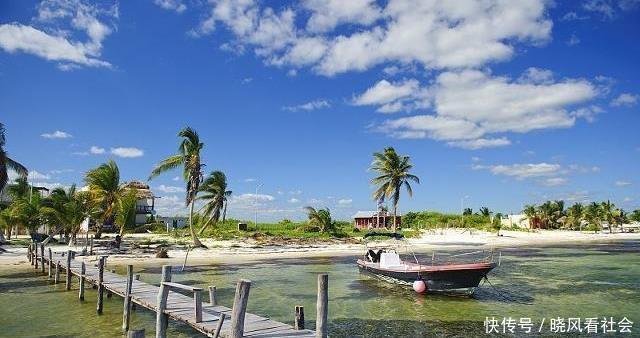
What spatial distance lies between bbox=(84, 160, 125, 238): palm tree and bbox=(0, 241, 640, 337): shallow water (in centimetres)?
939

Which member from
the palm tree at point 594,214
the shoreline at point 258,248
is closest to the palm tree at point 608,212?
the palm tree at point 594,214

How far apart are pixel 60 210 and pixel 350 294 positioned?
83.3ft

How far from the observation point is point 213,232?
4922 centimetres

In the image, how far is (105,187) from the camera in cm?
3966

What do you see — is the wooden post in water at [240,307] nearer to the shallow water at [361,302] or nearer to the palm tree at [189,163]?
the shallow water at [361,302]

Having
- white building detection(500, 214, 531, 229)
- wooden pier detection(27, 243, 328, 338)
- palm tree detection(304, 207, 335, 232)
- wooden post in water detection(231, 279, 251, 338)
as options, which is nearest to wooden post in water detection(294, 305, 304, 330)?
wooden pier detection(27, 243, 328, 338)

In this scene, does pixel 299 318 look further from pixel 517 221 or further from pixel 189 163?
pixel 517 221

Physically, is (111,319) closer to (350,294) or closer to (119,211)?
(350,294)

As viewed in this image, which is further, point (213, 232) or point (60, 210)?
point (213, 232)

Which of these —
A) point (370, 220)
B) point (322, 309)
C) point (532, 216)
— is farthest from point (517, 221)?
point (322, 309)

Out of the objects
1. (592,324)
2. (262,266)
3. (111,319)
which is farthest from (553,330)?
(262,266)

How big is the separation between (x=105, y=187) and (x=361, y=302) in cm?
2865

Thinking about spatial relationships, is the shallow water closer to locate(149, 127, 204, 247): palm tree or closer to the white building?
locate(149, 127, 204, 247): palm tree

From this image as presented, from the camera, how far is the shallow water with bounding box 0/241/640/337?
1510cm
